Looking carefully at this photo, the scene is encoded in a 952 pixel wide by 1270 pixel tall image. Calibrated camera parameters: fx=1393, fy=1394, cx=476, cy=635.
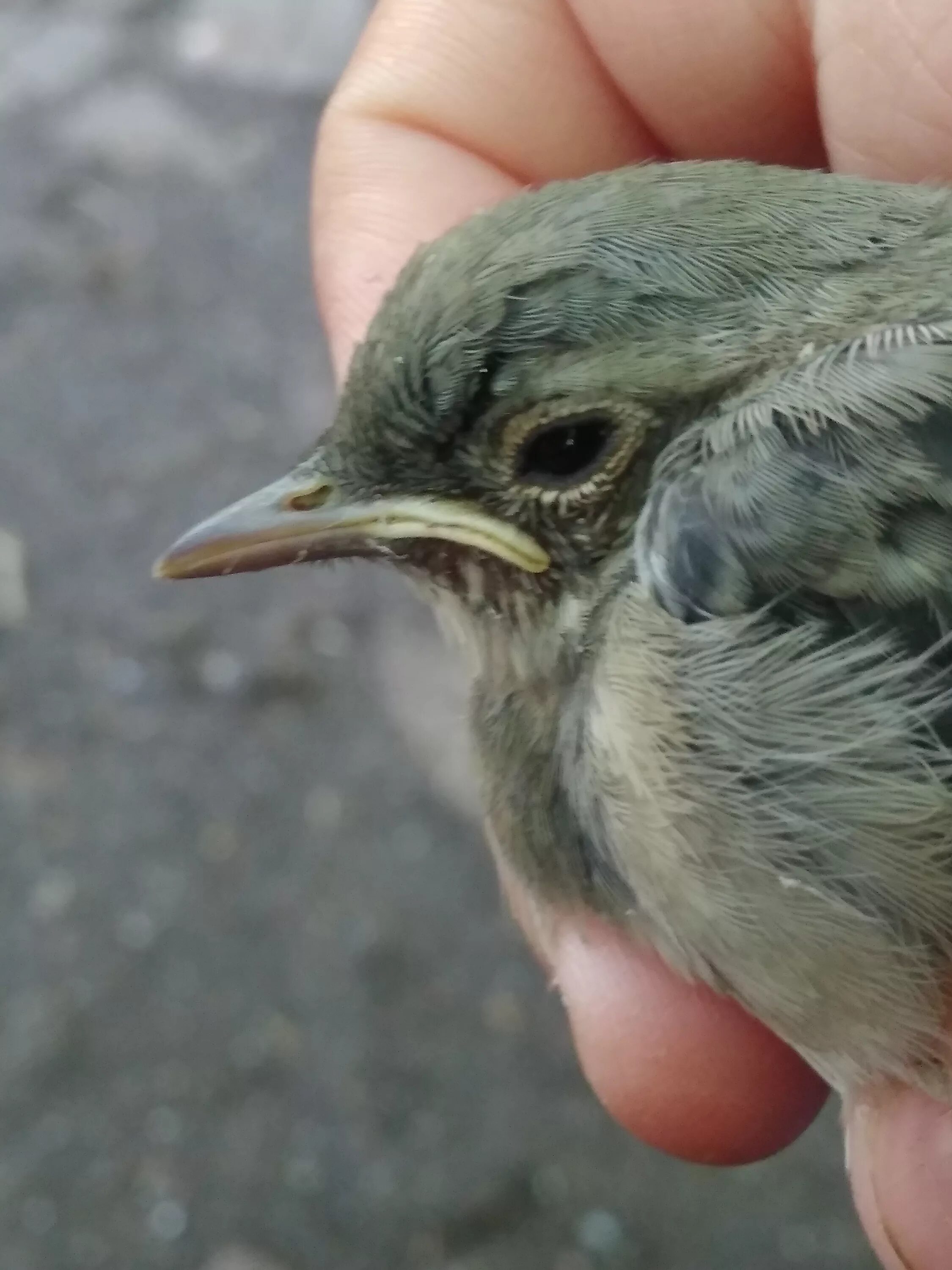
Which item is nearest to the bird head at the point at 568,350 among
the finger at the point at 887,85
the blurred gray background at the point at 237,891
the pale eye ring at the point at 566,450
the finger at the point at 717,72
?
the pale eye ring at the point at 566,450

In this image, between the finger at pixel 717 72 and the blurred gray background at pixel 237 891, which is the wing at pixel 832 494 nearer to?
the finger at pixel 717 72

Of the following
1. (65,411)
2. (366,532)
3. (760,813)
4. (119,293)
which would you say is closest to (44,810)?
(65,411)

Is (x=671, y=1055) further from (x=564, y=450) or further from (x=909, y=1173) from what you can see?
(x=564, y=450)

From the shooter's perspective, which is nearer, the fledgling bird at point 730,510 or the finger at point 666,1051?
the fledgling bird at point 730,510

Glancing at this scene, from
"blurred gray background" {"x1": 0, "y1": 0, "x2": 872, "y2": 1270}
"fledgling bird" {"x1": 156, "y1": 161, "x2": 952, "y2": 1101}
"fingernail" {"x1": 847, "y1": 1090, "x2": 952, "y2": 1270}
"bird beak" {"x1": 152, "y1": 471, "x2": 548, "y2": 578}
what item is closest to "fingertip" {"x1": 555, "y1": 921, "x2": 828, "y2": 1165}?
"fingernail" {"x1": 847, "y1": 1090, "x2": 952, "y2": 1270}

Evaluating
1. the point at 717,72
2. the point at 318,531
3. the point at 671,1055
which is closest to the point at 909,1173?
the point at 671,1055

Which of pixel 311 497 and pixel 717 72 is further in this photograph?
pixel 717 72
